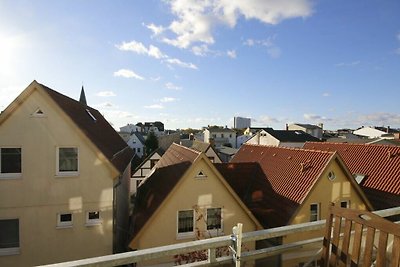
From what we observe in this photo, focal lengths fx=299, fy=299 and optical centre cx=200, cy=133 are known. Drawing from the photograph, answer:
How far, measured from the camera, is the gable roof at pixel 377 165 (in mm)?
16203

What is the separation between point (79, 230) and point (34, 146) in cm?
363

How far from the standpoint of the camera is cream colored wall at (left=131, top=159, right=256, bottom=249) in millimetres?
11797

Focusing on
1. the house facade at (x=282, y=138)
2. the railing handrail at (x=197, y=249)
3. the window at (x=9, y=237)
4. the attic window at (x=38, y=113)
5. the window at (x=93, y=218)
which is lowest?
the window at (x=9, y=237)

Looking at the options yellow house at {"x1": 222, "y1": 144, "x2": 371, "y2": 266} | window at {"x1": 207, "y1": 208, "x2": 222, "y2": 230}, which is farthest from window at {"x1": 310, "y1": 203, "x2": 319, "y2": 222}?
window at {"x1": 207, "y1": 208, "x2": 222, "y2": 230}

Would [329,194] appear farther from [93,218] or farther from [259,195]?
[93,218]

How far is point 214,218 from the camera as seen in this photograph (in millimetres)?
12609

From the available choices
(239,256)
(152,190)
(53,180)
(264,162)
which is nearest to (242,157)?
(264,162)

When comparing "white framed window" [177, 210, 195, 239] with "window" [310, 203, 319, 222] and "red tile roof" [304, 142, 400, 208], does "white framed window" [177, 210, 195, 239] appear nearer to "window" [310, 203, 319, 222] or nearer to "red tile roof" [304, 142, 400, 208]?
"window" [310, 203, 319, 222]

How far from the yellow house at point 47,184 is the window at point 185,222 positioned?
2.94 metres

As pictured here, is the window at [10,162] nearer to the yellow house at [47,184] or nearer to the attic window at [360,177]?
the yellow house at [47,184]

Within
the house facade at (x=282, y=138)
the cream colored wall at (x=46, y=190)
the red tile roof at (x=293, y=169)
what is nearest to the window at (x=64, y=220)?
the cream colored wall at (x=46, y=190)

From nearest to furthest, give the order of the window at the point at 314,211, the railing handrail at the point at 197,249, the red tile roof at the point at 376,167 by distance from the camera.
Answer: the railing handrail at the point at 197,249 → the window at the point at 314,211 → the red tile roof at the point at 376,167

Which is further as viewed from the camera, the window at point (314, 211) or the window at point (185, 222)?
the window at point (314, 211)

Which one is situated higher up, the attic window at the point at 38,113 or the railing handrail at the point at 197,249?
the attic window at the point at 38,113
